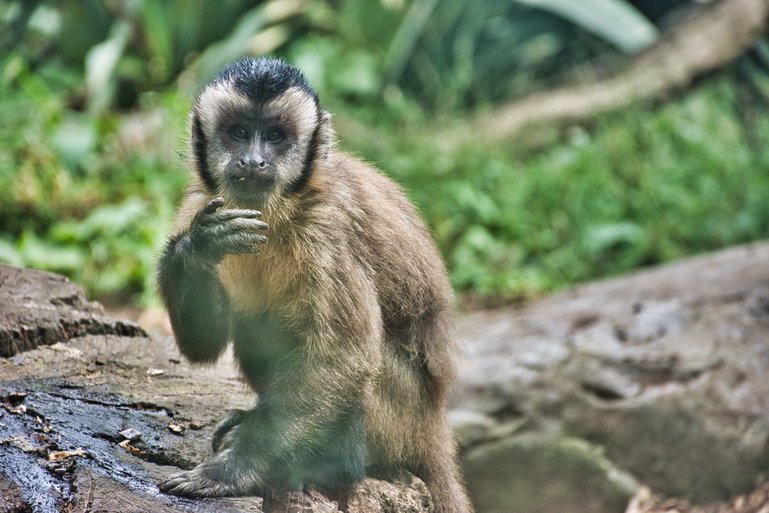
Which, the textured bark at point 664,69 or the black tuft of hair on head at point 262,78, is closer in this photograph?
the black tuft of hair on head at point 262,78

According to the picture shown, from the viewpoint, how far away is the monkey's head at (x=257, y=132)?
3.84m

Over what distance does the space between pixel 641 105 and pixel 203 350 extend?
8903 mm

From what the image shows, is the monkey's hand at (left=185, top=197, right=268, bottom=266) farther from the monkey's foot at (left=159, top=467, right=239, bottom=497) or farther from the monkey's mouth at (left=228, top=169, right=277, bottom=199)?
the monkey's foot at (left=159, top=467, right=239, bottom=497)

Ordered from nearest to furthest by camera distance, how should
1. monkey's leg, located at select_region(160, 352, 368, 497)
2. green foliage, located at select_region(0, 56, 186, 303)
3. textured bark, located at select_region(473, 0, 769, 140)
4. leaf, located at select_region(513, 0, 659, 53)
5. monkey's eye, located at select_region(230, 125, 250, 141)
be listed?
monkey's leg, located at select_region(160, 352, 368, 497), monkey's eye, located at select_region(230, 125, 250, 141), green foliage, located at select_region(0, 56, 186, 303), textured bark, located at select_region(473, 0, 769, 140), leaf, located at select_region(513, 0, 659, 53)

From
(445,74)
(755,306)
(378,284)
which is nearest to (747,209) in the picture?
(755,306)

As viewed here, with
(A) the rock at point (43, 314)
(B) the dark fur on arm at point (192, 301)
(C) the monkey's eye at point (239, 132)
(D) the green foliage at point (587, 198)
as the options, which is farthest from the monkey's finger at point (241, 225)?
(D) the green foliage at point (587, 198)

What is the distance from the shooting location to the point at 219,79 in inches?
158

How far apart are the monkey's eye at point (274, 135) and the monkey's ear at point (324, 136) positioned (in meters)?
0.19

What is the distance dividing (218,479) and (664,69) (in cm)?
1016

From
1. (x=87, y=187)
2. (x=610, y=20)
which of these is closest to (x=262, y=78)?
(x=87, y=187)

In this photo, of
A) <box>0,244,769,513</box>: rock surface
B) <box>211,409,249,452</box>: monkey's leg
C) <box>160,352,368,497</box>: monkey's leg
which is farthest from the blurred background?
<box>160,352,368,497</box>: monkey's leg

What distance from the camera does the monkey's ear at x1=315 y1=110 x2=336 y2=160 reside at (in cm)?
407

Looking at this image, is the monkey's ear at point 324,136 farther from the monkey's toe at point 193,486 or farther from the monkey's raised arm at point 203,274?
the monkey's toe at point 193,486

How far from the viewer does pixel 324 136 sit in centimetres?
412
